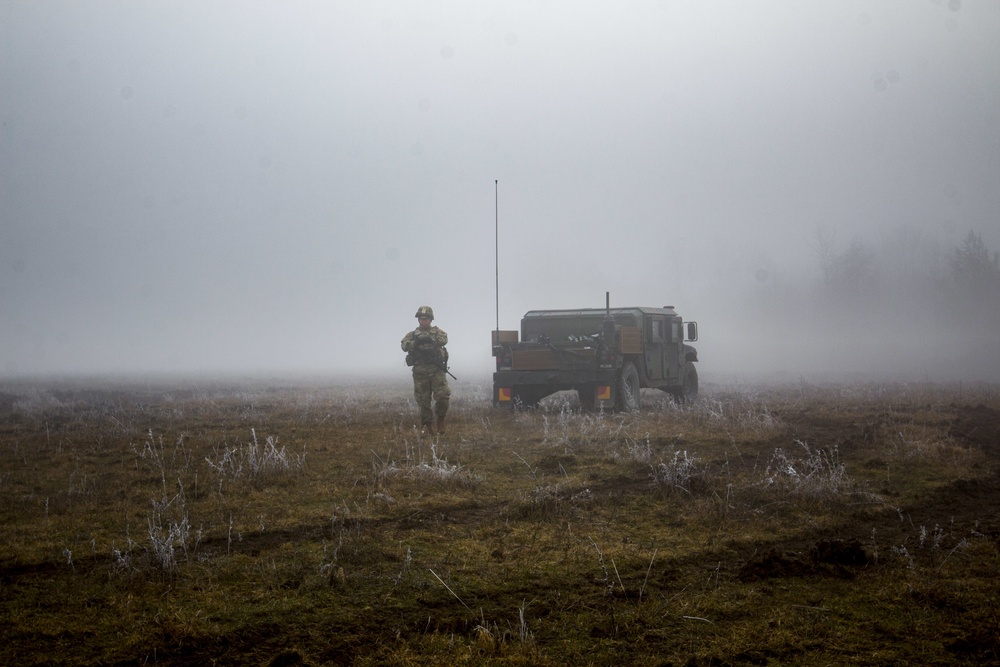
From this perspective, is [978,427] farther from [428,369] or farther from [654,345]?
[428,369]

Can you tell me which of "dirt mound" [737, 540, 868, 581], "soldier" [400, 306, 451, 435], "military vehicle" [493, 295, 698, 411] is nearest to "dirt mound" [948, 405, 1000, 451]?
"military vehicle" [493, 295, 698, 411]

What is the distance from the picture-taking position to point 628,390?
13609 millimetres

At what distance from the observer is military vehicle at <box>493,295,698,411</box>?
1313 centimetres

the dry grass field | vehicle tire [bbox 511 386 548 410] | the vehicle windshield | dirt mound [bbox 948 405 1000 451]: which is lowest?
the dry grass field

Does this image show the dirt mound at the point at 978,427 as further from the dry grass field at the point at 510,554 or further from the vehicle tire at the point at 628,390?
the vehicle tire at the point at 628,390

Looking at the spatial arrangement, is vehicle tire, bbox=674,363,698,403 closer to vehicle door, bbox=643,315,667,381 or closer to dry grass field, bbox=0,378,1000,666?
vehicle door, bbox=643,315,667,381

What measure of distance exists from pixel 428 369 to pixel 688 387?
7925 millimetres

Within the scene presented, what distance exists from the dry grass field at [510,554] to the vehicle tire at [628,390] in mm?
3065

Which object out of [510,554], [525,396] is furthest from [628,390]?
[510,554]

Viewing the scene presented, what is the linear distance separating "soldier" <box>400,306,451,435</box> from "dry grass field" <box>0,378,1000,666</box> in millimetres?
1287

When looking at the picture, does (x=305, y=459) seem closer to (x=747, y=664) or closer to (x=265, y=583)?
(x=265, y=583)

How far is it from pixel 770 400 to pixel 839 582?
12457 millimetres

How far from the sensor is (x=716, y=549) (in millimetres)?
4992

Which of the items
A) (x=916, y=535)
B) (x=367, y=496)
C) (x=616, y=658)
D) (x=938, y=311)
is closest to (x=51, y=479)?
(x=367, y=496)
